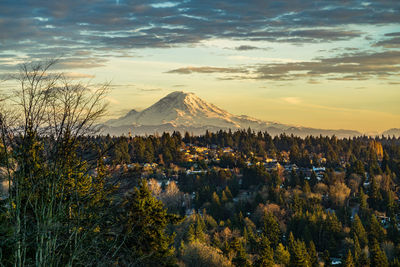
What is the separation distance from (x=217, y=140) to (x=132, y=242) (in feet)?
546

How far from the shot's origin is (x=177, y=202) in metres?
98.8

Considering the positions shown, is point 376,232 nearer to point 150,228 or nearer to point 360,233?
point 360,233

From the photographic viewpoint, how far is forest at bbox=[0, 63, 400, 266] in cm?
1127

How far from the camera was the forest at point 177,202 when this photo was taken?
1127 centimetres

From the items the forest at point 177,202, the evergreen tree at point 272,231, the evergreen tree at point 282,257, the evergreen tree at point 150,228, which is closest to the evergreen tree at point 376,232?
the forest at point 177,202

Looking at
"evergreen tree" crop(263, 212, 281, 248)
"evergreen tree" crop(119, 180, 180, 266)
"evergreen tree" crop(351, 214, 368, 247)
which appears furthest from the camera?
"evergreen tree" crop(263, 212, 281, 248)

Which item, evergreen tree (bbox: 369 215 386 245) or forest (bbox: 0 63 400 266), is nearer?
forest (bbox: 0 63 400 266)

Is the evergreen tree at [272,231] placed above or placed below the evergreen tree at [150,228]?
below

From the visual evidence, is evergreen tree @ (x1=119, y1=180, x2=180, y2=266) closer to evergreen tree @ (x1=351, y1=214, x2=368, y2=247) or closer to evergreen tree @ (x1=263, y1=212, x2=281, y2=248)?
evergreen tree @ (x1=263, y1=212, x2=281, y2=248)

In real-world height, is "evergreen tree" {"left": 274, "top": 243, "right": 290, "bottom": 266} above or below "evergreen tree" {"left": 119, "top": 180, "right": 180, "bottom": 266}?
below

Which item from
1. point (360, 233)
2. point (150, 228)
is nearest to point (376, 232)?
point (360, 233)

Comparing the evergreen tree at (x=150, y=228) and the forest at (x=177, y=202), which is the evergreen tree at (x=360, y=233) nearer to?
the forest at (x=177, y=202)

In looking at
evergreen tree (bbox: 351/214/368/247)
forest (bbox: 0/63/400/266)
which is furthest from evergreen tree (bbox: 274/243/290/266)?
evergreen tree (bbox: 351/214/368/247)

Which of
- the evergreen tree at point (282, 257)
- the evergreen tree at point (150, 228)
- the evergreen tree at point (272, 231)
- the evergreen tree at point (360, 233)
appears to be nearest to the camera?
the evergreen tree at point (150, 228)
